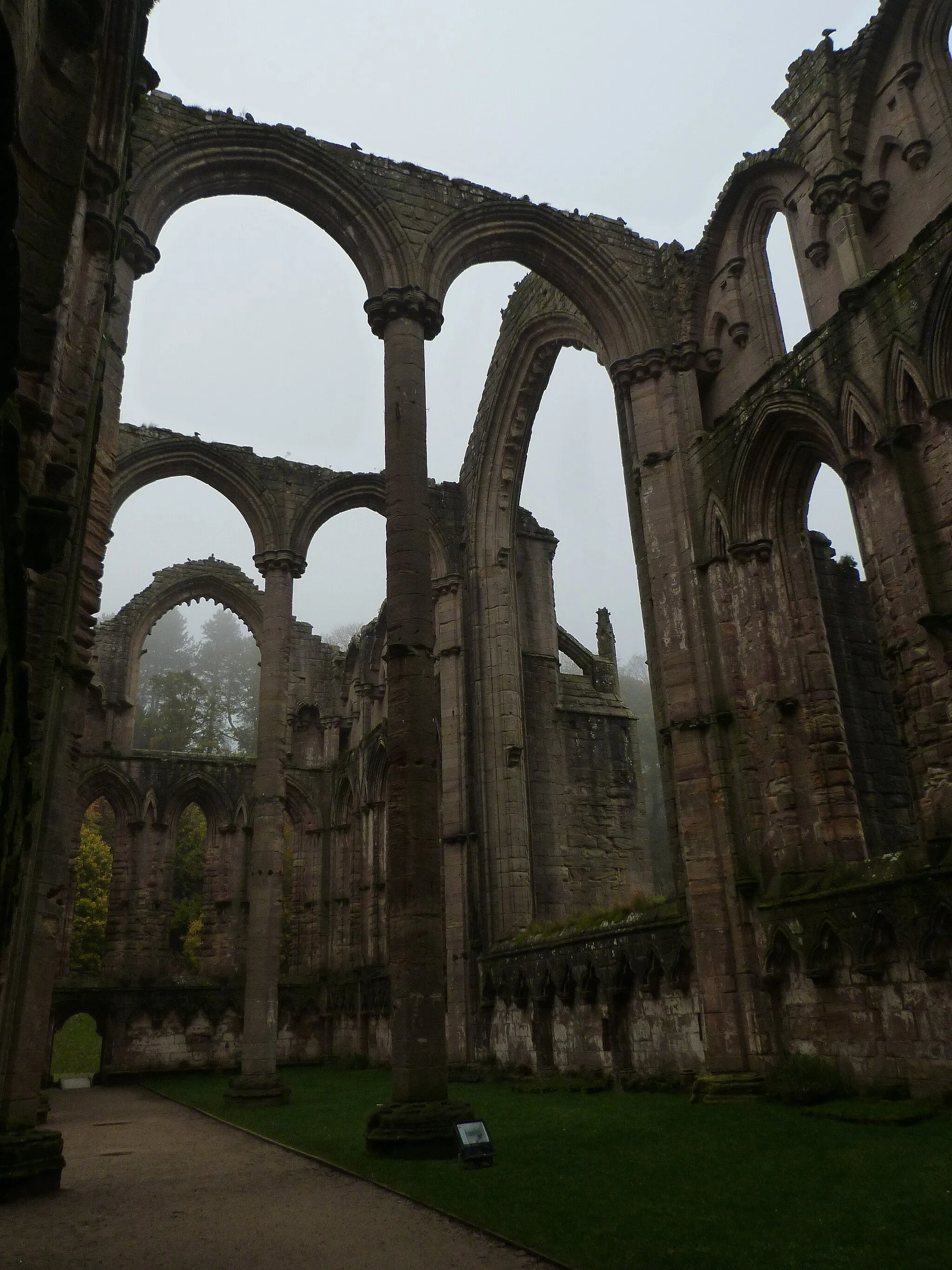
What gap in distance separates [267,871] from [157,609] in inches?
406

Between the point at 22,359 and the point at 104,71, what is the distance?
4682mm

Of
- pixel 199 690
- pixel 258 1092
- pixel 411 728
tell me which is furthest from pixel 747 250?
pixel 199 690

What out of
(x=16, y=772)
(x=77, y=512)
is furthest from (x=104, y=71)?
(x=16, y=772)

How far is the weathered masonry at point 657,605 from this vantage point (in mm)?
6547

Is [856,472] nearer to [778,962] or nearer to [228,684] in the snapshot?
[778,962]

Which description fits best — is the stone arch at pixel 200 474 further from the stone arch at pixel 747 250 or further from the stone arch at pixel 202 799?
the stone arch at pixel 747 250

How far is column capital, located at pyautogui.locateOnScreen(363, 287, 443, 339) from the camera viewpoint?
1059 centimetres

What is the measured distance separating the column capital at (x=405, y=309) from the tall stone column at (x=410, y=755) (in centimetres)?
1

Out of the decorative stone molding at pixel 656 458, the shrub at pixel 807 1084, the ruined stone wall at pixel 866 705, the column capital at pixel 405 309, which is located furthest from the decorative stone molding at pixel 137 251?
the shrub at pixel 807 1084

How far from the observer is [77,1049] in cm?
2542

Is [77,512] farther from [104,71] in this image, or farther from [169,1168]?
[169,1168]

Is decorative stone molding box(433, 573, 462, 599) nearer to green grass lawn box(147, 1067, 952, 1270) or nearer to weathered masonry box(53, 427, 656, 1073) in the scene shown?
weathered masonry box(53, 427, 656, 1073)

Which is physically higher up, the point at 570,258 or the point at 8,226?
the point at 570,258

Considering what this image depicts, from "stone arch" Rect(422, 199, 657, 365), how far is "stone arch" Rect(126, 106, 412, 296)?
3.89ft
